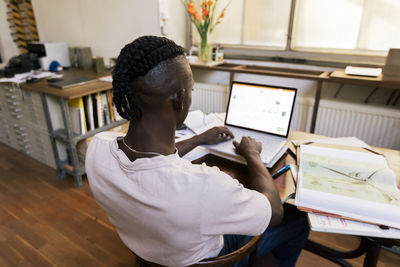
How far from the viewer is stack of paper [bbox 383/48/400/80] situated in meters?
1.77

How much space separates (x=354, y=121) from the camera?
2.19 metres

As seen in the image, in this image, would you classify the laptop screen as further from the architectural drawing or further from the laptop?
the architectural drawing

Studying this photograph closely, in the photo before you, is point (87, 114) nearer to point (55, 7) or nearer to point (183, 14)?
point (183, 14)

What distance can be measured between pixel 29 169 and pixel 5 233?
3.14ft

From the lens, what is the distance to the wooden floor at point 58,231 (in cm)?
165

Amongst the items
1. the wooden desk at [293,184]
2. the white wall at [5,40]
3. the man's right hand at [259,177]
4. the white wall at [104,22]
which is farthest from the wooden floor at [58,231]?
the white wall at [5,40]

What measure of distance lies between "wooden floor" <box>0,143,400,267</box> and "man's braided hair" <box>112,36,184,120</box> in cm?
126

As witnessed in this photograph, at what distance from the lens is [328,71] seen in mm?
2328

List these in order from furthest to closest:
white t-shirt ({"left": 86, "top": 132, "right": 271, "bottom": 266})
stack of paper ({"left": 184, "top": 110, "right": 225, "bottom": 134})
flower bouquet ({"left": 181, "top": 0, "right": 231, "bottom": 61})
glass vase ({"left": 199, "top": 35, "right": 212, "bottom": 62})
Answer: glass vase ({"left": 199, "top": 35, "right": 212, "bottom": 62})
flower bouquet ({"left": 181, "top": 0, "right": 231, "bottom": 61})
stack of paper ({"left": 184, "top": 110, "right": 225, "bottom": 134})
white t-shirt ({"left": 86, "top": 132, "right": 271, "bottom": 266})

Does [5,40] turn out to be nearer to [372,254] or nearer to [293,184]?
[293,184]

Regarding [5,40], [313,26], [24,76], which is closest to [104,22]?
[24,76]

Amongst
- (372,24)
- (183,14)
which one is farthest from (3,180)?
(372,24)

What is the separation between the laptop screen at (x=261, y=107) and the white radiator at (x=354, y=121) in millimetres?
1188

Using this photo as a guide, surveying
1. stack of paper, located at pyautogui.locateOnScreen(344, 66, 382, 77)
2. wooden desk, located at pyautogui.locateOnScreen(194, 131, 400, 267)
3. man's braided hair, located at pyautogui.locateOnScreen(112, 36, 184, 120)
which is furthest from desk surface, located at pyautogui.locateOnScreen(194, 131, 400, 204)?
stack of paper, located at pyautogui.locateOnScreen(344, 66, 382, 77)
